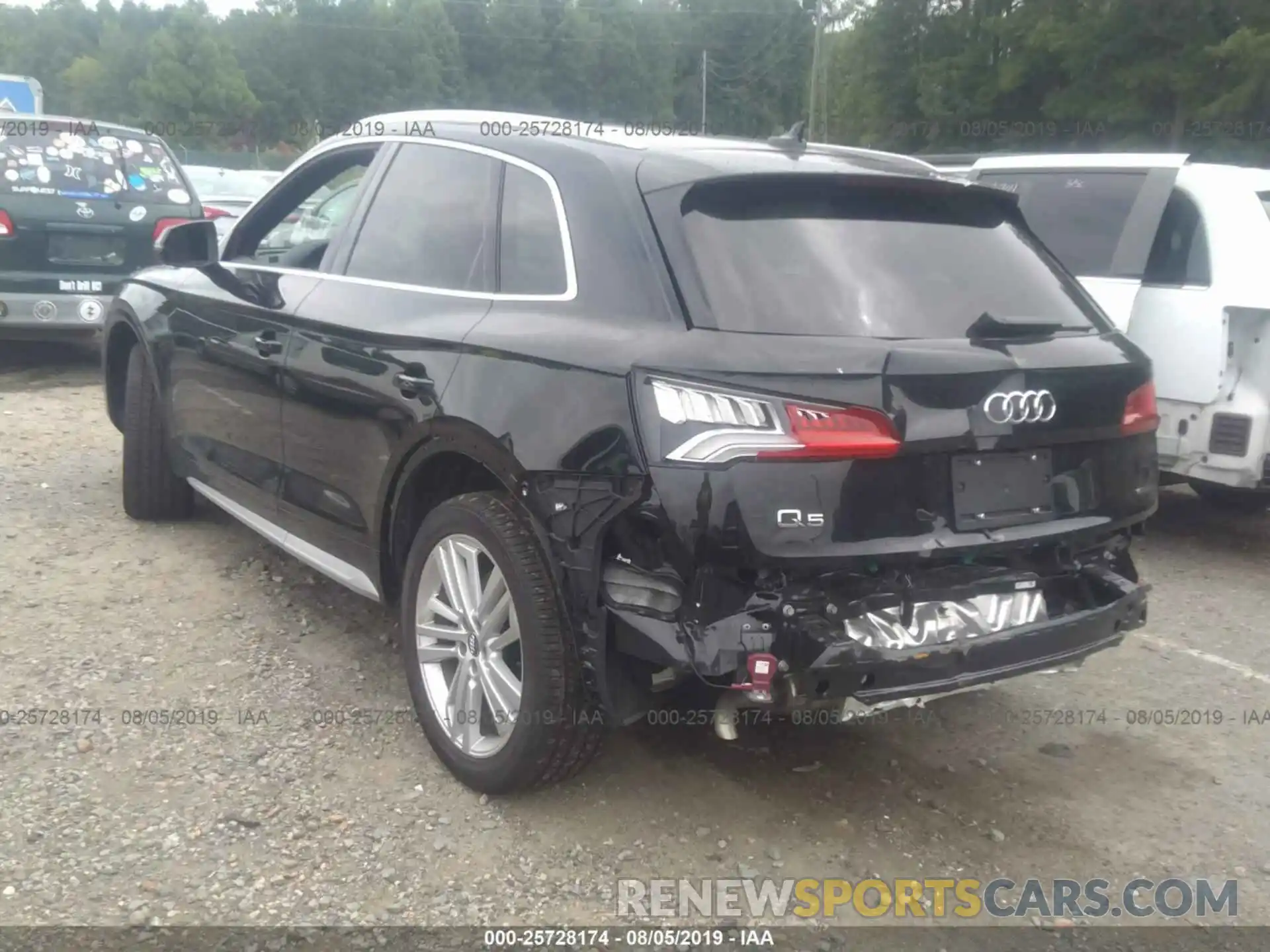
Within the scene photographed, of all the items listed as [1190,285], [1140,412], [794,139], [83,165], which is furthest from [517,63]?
[1140,412]

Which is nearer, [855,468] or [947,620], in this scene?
[855,468]

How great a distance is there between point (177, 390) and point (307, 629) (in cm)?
121

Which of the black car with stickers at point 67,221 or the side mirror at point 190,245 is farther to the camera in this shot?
the black car with stickers at point 67,221

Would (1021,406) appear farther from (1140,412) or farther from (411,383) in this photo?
(411,383)

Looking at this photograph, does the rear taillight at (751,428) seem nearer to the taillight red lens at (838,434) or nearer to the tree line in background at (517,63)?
the taillight red lens at (838,434)

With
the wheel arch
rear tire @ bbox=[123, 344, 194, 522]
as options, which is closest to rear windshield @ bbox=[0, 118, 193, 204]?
the wheel arch

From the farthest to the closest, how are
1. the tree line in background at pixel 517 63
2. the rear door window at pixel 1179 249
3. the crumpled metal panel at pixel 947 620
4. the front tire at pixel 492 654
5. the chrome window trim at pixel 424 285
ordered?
the tree line in background at pixel 517 63 < the rear door window at pixel 1179 249 < the chrome window trim at pixel 424 285 < the front tire at pixel 492 654 < the crumpled metal panel at pixel 947 620

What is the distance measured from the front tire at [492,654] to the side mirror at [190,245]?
2.10 metres

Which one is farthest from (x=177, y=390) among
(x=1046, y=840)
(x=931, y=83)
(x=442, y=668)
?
(x=931, y=83)

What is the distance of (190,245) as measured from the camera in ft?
16.2

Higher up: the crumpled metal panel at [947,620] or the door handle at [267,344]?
the door handle at [267,344]

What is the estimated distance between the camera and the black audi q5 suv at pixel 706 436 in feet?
8.99

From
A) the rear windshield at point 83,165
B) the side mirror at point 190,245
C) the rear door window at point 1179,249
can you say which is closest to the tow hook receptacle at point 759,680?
the side mirror at point 190,245

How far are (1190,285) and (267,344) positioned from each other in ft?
13.8
